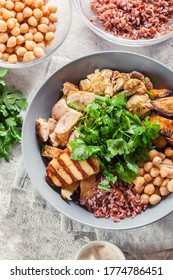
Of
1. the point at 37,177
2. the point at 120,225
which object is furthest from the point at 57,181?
the point at 120,225

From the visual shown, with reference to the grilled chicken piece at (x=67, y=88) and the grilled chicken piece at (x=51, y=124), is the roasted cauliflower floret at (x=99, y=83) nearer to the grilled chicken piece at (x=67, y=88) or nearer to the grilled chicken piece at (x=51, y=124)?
the grilled chicken piece at (x=67, y=88)

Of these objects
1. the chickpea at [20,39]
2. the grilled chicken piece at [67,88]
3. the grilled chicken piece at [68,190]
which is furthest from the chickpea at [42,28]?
the grilled chicken piece at [68,190]

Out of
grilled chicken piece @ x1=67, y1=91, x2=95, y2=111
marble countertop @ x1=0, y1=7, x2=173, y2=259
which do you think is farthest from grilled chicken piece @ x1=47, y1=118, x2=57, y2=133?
marble countertop @ x1=0, y1=7, x2=173, y2=259

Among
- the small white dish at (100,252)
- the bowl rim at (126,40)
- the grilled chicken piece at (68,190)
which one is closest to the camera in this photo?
the grilled chicken piece at (68,190)

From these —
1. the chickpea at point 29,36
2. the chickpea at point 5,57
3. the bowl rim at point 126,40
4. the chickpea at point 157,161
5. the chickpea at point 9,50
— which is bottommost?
the chickpea at point 157,161

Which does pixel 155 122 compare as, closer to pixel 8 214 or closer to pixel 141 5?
pixel 141 5

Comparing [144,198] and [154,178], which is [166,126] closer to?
[154,178]

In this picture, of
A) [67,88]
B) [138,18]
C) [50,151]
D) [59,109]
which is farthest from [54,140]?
[138,18]

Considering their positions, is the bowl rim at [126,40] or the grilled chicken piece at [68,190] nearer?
the grilled chicken piece at [68,190]
